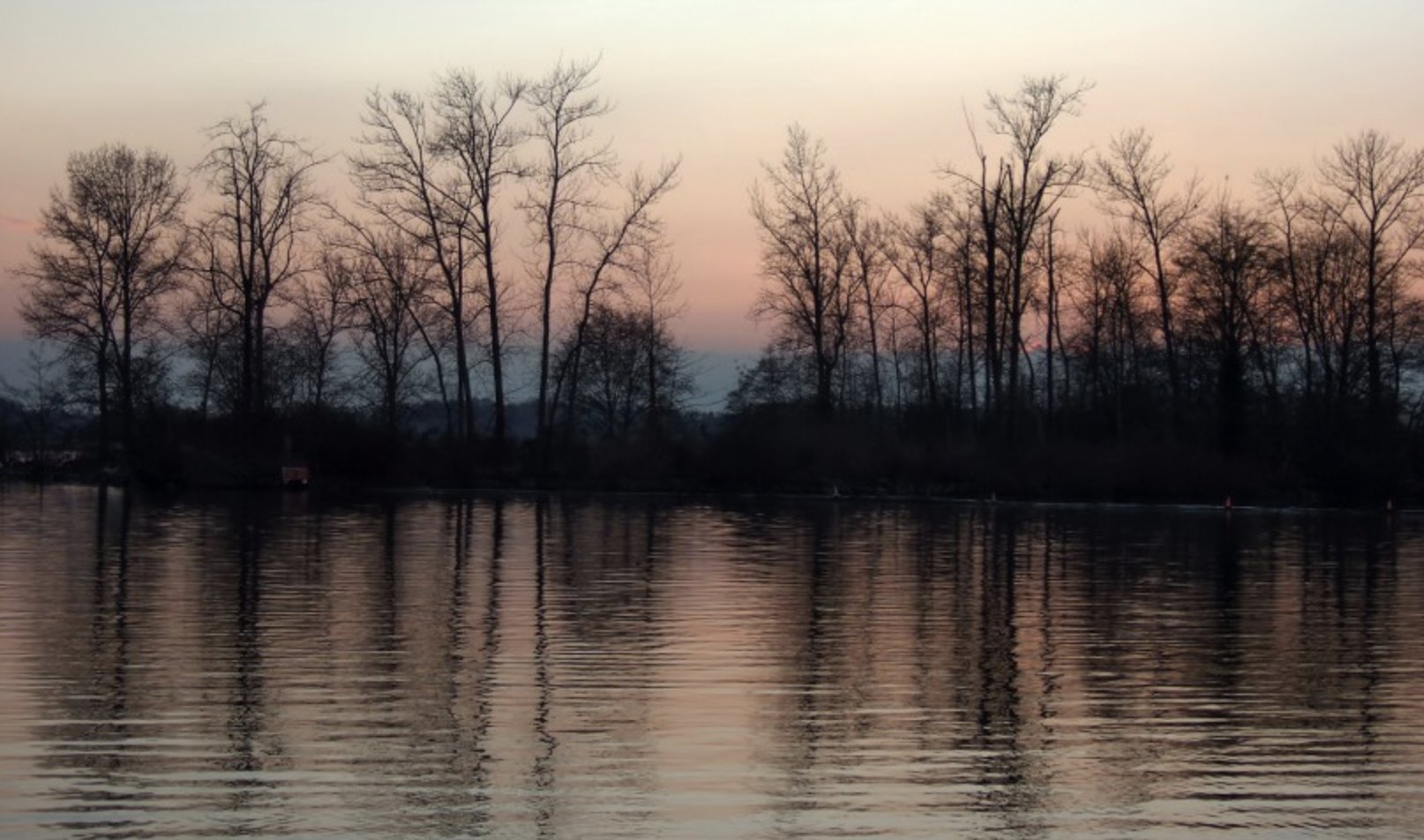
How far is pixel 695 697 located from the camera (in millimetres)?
13281

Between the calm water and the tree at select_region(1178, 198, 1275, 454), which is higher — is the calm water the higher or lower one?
the lower one

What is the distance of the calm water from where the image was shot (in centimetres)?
949

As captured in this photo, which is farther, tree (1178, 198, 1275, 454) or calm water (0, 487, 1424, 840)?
tree (1178, 198, 1275, 454)

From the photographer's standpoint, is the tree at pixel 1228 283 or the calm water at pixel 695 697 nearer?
the calm water at pixel 695 697

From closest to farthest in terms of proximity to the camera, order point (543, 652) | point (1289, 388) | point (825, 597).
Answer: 1. point (543, 652)
2. point (825, 597)
3. point (1289, 388)

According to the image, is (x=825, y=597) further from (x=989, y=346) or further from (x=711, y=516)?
(x=989, y=346)

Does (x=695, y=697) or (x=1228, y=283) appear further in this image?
(x=1228, y=283)

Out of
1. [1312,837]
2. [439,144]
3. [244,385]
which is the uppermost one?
[439,144]

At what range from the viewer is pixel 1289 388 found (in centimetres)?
7106

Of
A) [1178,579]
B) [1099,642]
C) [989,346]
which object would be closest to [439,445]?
[989,346]

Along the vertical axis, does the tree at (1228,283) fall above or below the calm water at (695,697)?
above

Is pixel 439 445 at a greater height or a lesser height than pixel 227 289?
lesser

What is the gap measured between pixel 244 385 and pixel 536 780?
56197 millimetres

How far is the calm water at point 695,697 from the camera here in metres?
9.49
